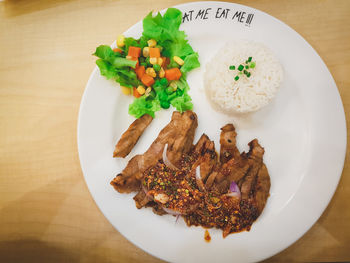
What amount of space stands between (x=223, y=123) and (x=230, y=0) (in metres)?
1.41

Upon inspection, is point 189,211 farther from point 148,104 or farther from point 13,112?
point 13,112

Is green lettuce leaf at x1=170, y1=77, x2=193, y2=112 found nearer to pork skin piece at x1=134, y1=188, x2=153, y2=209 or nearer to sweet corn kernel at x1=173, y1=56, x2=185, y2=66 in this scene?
sweet corn kernel at x1=173, y1=56, x2=185, y2=66

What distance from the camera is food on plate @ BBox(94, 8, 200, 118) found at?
264 cm

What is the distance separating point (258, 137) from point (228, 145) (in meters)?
0.41

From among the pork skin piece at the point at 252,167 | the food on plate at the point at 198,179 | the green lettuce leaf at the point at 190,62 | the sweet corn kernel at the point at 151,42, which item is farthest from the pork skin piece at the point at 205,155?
the sweet corn kernel at the point at 151,42

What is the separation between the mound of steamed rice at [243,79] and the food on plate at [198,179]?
285 millimetres

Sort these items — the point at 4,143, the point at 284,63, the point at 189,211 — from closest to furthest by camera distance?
the point at 189,211, the point at 284,63, the point at 4,143

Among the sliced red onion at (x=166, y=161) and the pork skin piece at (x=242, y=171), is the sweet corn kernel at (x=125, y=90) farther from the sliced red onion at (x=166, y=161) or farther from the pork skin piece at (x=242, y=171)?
the pork skin piece at (x=242, y=171)

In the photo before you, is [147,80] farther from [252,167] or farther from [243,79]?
[252,167]

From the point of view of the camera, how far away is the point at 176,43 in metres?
2.74

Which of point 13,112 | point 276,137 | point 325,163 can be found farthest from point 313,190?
point 13,112

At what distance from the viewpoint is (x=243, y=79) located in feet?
8.93

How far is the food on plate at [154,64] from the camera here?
264 cm

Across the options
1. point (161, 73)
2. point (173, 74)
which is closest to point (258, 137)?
point (173, 74)
